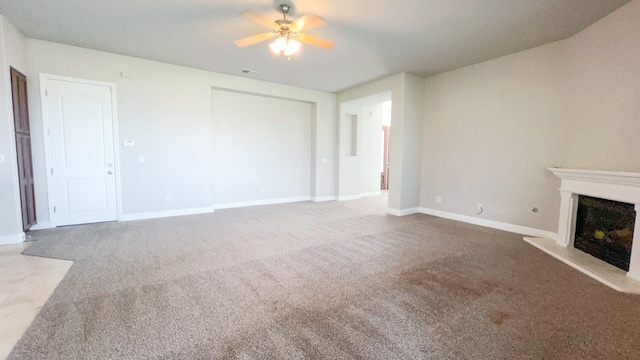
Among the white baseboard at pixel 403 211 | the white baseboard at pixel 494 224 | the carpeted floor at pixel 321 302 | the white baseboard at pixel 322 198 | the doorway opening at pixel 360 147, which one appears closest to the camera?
the carpeted floor at pixel 321 302

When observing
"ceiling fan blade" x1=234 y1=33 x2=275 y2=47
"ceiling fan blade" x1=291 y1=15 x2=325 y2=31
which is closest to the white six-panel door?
"ceiling fan blade" x1=234 y1=33 x2=275 y2=47

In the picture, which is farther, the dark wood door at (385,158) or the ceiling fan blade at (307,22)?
the dark wood door at (385,158)

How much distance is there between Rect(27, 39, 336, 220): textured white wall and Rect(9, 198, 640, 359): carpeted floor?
1.36 meters

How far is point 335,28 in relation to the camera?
3.58 metres

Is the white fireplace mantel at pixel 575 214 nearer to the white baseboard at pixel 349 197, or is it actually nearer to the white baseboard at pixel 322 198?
the white baseboard at pixel 349 197

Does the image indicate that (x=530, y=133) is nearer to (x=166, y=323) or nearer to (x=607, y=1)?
(x=607, y=1)

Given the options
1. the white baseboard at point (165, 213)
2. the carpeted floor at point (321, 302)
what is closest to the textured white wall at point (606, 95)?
the carpeted floor at point (321, 302)

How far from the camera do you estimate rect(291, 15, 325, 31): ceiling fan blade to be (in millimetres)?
2873

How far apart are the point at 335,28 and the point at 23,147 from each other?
4.84m

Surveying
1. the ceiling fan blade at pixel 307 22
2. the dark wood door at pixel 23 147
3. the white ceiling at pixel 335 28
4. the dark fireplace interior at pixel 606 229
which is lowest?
the dark fireplace interior at pixel 606 229

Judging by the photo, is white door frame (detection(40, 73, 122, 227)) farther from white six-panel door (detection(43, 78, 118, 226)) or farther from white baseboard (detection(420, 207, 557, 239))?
white baseboard (detection(420, 207, 557, 239))

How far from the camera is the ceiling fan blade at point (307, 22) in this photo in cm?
287

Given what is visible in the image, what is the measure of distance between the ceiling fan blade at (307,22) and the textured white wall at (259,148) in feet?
11.7

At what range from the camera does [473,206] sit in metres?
5.07
